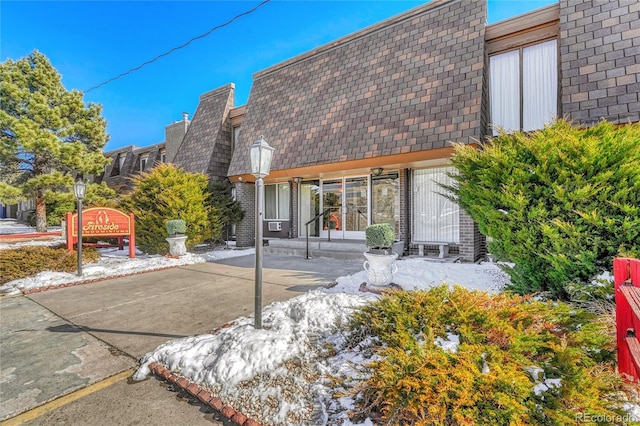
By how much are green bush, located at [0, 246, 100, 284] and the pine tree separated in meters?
9.67

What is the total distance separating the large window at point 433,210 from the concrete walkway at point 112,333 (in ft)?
10.5

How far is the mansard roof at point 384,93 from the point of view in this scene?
7367mm

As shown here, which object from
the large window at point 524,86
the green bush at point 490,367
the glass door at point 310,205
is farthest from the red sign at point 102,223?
the large window at point 524,86

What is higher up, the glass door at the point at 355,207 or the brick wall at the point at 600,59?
the brick wall at the point at 600,59

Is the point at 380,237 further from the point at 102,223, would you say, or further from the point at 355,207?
the point at 102,223

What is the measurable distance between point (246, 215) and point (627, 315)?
1145cm

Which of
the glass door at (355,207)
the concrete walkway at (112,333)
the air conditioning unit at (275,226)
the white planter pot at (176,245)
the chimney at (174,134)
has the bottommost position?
the concrete walkway at (112,333)

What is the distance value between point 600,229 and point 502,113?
515cm

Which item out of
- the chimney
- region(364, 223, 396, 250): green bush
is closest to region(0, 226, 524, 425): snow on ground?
region(364, 223, 396, 250): green bush

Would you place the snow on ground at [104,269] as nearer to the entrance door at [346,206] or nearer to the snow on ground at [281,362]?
the entrance door at [346,206]

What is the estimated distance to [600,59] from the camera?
6.17 meters

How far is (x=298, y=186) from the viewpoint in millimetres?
11898

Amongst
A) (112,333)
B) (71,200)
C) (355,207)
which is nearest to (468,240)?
(355,207)

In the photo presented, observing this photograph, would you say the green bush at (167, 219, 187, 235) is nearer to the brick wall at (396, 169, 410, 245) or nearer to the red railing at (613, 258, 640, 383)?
the brick wall at (396, 169, 410, 245)
